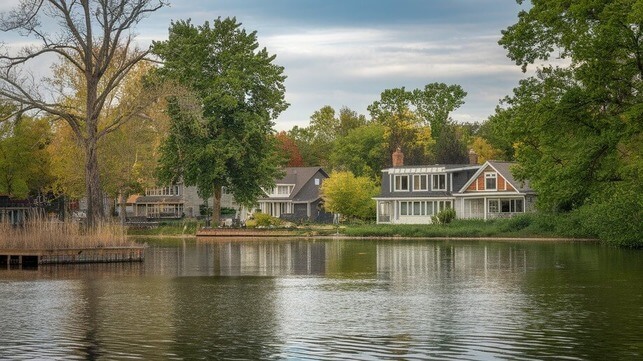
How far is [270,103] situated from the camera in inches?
3526

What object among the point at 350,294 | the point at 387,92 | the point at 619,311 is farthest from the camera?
the point at 387,92

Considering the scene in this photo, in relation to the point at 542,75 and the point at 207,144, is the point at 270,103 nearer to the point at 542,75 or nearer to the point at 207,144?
the point at 207,144

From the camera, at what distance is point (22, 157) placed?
89.7 meters

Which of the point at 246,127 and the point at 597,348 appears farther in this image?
the point at 246,127

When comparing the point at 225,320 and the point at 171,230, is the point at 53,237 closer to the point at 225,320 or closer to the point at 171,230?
the point at 225,320

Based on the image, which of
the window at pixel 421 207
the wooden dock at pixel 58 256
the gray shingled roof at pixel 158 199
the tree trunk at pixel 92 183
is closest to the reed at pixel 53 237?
the wooden dock at pixel 58 256

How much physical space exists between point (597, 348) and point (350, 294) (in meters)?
12.9

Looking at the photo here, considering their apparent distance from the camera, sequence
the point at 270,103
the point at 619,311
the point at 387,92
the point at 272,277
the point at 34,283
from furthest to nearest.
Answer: the point at 387,92, the point at 270,103, the point at 272,277, the point at 34,283, the point at 619,311

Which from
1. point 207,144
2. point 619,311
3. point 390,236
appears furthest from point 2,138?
point 619,311

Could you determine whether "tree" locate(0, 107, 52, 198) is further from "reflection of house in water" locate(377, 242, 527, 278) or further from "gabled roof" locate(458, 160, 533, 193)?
"gabled roof" locate(458, 160, 533, 193)

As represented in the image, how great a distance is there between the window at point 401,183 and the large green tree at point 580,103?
5373 centimetres

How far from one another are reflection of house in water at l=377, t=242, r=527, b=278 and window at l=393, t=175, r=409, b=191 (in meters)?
30.9

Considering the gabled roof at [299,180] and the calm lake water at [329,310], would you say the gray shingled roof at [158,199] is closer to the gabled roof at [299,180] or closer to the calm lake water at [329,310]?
the gabled roof at [299,180]

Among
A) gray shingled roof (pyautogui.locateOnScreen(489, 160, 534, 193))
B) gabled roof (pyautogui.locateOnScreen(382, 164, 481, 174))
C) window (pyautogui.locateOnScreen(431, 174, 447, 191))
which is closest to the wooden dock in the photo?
gray shingled roof (pyautogui.locateOnScreen(489, 160, 534, 193))
